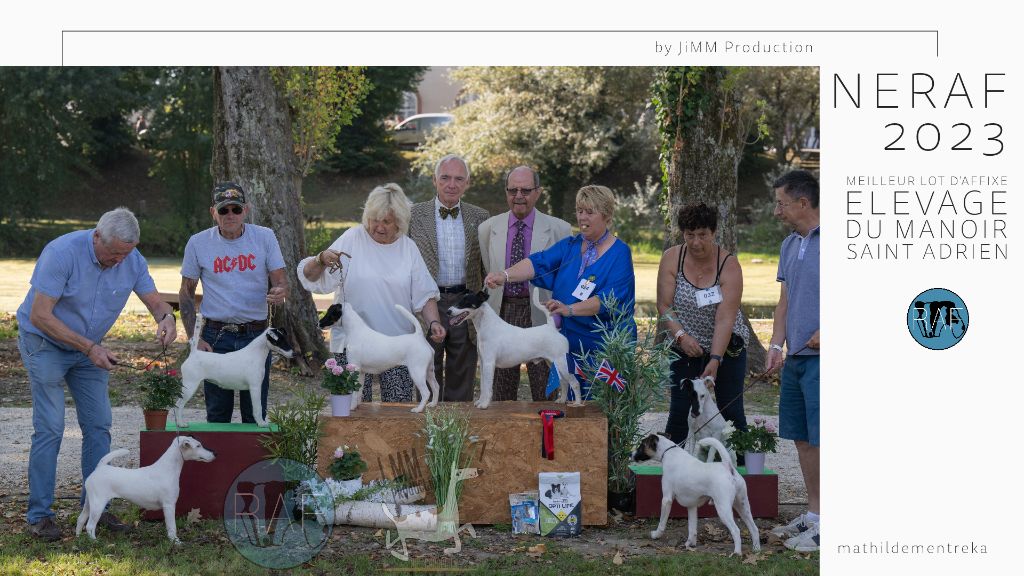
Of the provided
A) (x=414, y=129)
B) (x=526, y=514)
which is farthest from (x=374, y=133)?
(x=526, y=514)

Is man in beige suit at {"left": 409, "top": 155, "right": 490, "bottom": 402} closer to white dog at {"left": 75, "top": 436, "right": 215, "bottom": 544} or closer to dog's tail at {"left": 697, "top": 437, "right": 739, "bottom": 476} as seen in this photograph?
white dog at {"left": 75, "top": 436, "right": 215, "bottom": 544}

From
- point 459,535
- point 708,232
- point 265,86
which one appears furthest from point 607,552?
point 265,86

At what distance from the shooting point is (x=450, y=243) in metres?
6.45

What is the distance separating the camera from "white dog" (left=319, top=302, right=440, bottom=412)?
5535mm

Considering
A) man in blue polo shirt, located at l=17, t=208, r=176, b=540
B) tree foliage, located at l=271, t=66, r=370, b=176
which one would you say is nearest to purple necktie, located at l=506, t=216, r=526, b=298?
man in blue polo shirt, located at l=17, t=208, r=176, b=540

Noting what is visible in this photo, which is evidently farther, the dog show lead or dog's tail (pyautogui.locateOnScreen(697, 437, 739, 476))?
the dog show lead

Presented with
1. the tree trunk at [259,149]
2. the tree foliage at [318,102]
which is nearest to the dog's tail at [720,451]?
the tree trunk at [259,149]

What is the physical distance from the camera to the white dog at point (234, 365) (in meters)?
5.58

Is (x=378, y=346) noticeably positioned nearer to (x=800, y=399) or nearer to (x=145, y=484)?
(x=145, y=484)

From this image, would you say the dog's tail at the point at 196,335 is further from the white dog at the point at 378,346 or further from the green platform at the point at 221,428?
the white dog at the point at 378,346

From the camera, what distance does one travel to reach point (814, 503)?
5.54 metres

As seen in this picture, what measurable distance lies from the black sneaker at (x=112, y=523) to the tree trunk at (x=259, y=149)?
4442 mm
